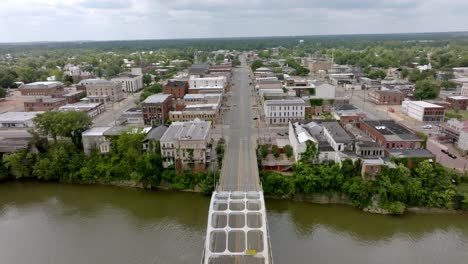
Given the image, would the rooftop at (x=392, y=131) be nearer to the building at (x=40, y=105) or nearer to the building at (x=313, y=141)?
the building at (x=313, y=141)

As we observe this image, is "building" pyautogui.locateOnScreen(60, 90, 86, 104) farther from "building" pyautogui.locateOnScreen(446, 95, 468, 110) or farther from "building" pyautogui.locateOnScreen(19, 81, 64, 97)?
"building" pyautogui.locateOnScreen(446, 95, 468, 110)

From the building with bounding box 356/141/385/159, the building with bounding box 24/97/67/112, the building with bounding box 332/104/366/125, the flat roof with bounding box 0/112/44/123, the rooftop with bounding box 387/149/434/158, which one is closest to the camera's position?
the rooftop with bounding box 387/149/434/158

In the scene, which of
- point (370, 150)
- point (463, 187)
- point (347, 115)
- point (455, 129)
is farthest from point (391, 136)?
point (347, 115)

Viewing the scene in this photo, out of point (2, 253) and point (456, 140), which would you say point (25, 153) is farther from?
point (456, 140)

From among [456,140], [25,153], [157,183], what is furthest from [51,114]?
[456,140]

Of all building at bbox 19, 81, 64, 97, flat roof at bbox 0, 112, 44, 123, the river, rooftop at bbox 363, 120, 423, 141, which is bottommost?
the river

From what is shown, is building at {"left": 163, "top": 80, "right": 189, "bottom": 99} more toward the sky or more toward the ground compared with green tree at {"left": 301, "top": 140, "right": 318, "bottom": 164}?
more toward the sky

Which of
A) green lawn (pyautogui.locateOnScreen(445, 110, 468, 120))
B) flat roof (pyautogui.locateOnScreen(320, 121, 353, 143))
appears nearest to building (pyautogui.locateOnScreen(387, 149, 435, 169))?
flat roof (pyautogui.locateOnScreen(320, 121, 353, 143))

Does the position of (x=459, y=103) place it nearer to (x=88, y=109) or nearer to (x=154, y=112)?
(x=154, y=112)

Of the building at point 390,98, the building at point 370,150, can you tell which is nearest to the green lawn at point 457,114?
the building at point 390,98
